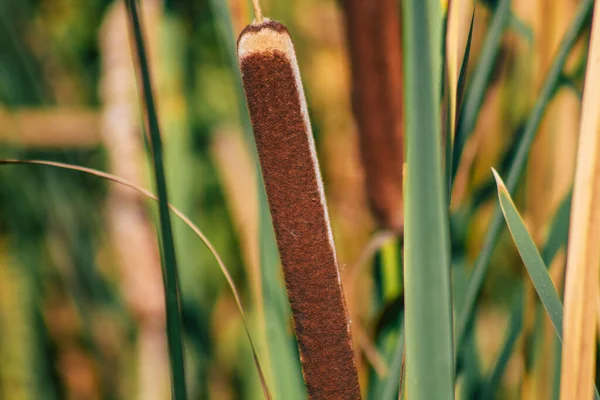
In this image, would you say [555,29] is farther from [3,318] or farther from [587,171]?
[3,318]

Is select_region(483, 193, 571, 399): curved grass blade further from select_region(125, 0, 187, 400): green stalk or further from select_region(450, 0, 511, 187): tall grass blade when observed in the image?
select_region(125, 0, 187, 400): green stalk

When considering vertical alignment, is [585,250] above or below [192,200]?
below

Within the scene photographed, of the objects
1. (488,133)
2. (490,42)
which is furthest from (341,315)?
(488,133)

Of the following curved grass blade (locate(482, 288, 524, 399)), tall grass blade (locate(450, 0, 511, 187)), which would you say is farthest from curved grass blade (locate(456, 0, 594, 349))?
curved grass blade (locate(482, 288, 524, 399))

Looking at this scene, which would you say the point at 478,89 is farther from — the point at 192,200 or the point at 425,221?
the point at 192,200

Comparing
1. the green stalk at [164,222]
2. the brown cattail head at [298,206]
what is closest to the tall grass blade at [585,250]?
the brown cattail head at [298,206]

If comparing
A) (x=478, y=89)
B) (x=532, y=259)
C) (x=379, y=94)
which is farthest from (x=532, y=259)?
(x=379, y=94)

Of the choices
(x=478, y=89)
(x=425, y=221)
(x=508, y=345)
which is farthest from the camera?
(x=508, y=345)

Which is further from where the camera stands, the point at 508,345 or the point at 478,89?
the point at 508,345
